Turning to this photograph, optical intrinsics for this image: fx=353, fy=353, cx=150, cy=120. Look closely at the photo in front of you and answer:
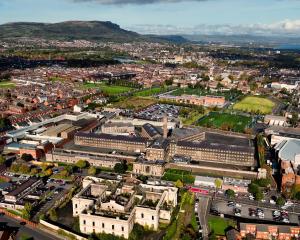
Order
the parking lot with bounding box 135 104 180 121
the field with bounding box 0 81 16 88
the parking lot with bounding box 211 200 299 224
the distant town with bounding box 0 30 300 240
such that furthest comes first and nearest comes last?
the field with bounding box 0 81 16 88, the parking lot with bounding box 135 104 180 121, the parking lot with bounding box 211 200 299 224, the distant town with bounding box 0 30 300 240

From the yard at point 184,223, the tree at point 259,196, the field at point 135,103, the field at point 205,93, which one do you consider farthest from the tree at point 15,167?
the field at point 205,93

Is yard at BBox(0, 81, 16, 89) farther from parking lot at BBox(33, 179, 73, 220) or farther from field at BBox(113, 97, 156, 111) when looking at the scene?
parking lot at BBox(33, 179, 73, 220)

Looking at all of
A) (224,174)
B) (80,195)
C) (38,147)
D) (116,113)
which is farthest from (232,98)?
(80,195)

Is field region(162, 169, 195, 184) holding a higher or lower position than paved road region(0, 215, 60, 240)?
higher

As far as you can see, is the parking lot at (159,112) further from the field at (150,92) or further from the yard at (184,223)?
the yard at (184,223)

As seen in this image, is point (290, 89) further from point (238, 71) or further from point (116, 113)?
point (116, 113)

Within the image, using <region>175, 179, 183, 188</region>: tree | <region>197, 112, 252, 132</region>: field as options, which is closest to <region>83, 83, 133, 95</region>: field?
<region>197, 112, 252, 132</region>: field

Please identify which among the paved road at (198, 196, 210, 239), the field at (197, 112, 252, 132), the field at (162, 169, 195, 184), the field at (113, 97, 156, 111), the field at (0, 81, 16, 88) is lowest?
the paved road at (198, 196, 210, 239)
